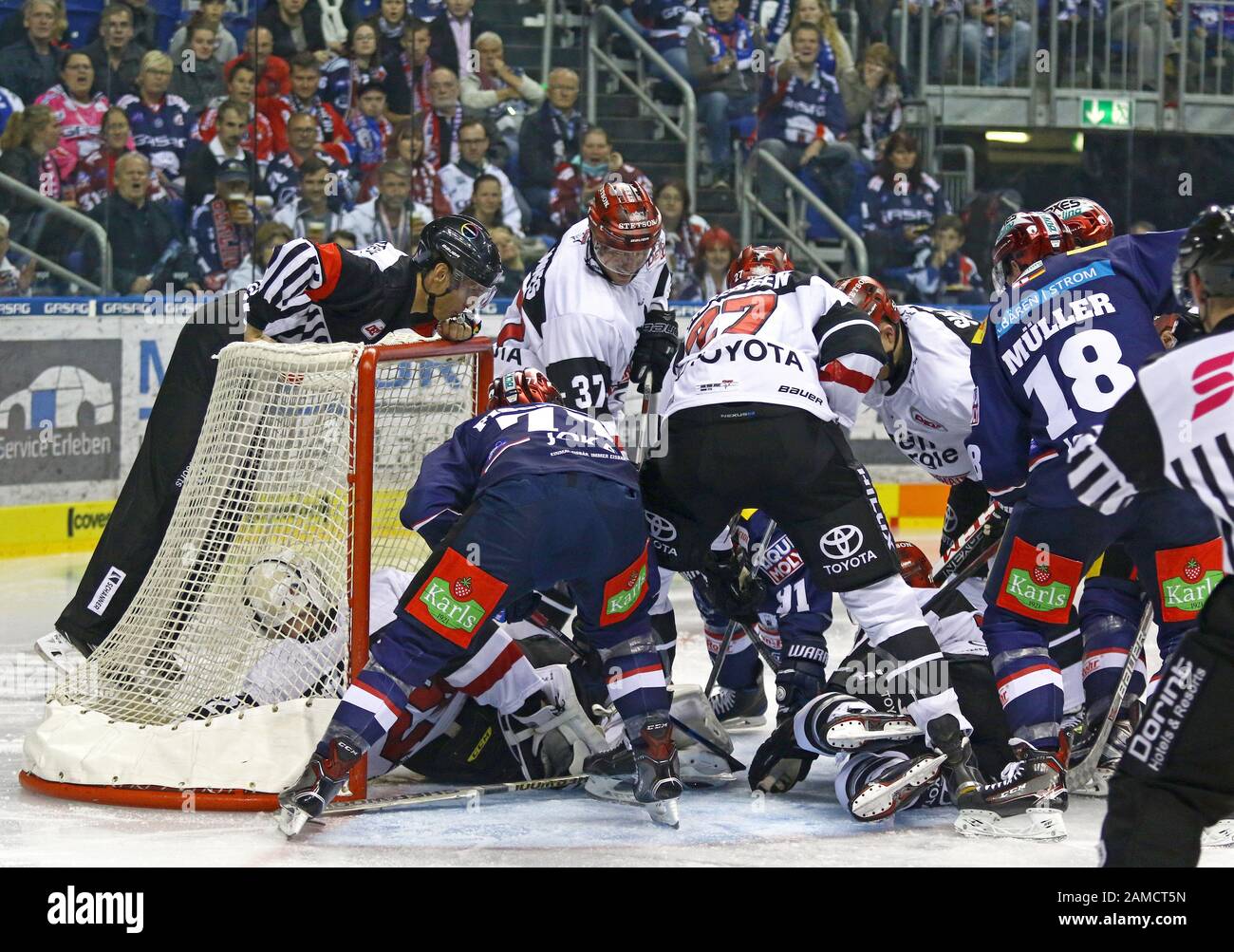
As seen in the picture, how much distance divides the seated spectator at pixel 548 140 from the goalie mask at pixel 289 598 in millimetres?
5092

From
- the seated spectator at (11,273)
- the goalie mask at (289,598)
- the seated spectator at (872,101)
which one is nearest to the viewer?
the goalie mask at (289,598)

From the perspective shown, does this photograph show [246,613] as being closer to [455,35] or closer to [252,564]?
[252,564]

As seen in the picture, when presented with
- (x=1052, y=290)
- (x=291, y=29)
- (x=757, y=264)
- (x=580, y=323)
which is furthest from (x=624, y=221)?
(x=291, y=29)

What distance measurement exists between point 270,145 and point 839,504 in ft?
17.5

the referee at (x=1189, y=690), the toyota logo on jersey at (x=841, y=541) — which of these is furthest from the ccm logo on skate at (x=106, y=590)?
the referee at (x=1189, y=690)

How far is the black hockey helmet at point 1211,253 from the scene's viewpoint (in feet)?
8.45

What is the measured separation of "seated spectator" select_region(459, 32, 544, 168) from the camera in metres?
8.91

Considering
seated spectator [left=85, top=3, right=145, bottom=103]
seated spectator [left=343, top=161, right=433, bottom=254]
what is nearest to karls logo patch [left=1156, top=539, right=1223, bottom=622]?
seated spectator [left=343, top=161, right=433, bottom=254]

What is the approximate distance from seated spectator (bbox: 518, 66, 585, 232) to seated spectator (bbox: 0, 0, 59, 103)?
7.75 feet

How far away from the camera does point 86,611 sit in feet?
15.0

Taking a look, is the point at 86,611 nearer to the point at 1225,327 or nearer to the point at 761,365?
the point at 761,365

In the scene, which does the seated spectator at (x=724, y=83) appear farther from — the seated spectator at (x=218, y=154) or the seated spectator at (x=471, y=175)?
the seated spectator at (x=218, y=154)

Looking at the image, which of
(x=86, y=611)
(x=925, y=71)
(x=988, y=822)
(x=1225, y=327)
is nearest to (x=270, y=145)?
(x=925, y=71)

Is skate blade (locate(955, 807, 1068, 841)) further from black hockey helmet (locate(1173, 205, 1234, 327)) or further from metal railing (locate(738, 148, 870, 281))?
metal railing (locate(738, 148, 870, 281))
